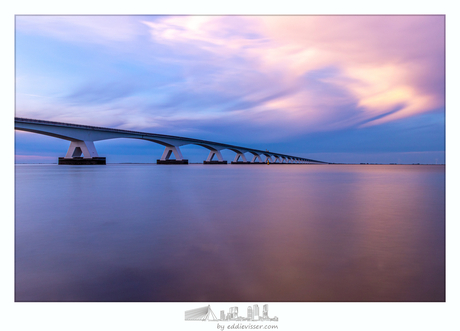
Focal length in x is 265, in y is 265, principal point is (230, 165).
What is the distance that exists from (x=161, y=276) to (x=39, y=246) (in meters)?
1.94

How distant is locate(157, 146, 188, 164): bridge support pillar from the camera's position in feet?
184

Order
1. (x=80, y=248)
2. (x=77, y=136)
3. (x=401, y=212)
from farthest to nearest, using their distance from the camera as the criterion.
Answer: (x=77, y=136) → (x=401, y=212) → (x=80, y=248)

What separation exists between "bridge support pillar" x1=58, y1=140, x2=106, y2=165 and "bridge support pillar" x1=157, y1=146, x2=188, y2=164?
1962cm

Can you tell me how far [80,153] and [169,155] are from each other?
21777 millimetres

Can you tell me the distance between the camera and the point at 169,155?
5725cm
